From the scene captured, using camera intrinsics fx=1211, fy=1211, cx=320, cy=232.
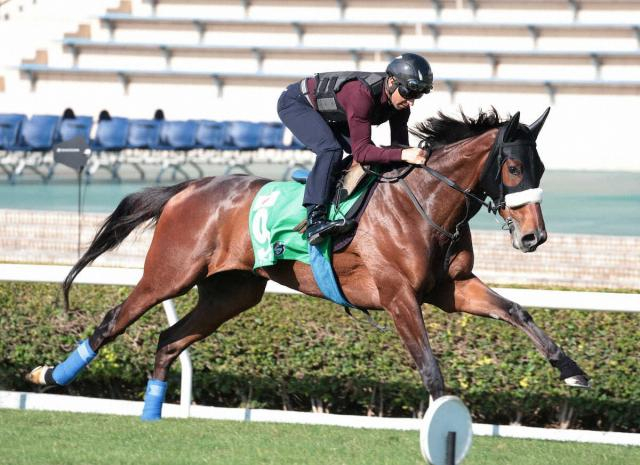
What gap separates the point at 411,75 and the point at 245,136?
14.2m

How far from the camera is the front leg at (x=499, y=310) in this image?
4277 millimetres

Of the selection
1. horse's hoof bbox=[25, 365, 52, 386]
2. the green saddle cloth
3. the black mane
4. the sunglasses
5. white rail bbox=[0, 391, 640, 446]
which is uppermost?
the sunglasses

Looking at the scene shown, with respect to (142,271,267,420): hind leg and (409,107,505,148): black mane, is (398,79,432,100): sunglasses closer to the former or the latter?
(409,107,505,148): black mane

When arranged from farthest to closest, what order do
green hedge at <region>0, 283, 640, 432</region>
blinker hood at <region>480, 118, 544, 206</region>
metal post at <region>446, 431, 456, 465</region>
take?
green hedge at <region>0, 283, 640, 432</region>, blinker hood at <region>480, 118, 544, 206</region>, metal post at <region>446, 431, 456, 465</region>

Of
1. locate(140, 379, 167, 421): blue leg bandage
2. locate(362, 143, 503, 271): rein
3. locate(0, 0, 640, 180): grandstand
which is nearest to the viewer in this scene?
locate(362, 143, 503, 271): rein

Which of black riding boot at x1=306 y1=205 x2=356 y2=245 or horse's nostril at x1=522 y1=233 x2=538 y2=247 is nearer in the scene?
horse's nostril at x1=522 y1=233 x2=538 y2=247

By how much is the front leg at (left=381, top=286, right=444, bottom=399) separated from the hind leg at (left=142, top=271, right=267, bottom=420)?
99cm

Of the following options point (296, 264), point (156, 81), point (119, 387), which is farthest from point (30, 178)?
point (296, 264)

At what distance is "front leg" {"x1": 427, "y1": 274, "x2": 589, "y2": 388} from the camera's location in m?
4.28

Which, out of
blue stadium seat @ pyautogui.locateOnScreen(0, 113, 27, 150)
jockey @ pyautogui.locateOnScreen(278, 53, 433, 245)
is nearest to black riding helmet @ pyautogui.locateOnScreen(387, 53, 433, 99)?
jockey @ pyautogui.locateOnScreen(278, 53, 433, 245)

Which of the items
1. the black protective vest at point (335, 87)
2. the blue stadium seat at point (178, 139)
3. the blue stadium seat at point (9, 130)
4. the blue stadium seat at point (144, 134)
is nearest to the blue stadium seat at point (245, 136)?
the blue stadium seat at point (178, 139)

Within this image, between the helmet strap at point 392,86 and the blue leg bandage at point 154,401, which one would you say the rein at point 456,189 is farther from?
the blue leg bandage at point 154,401

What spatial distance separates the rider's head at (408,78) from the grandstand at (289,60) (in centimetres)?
1371

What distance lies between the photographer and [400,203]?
461 cm
